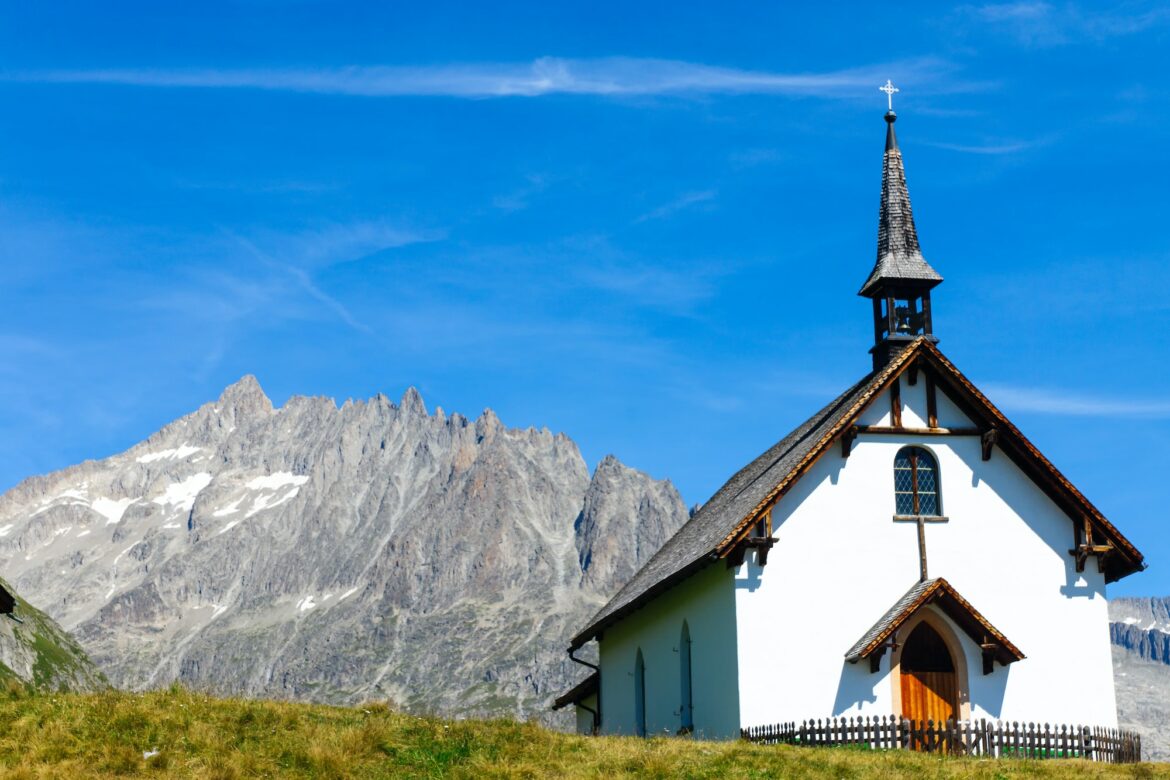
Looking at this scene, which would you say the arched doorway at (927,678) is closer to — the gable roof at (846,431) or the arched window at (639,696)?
the gable roof at (846,431)

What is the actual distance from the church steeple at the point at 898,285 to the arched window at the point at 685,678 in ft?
29.3

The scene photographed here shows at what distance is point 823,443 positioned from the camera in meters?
34.5

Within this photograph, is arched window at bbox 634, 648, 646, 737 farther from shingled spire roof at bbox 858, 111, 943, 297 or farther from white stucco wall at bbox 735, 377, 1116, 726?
shingled spire roof at bbox 858, 111, 943, 297

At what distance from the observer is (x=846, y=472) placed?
117ft

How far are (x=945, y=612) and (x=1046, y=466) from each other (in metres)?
4.66

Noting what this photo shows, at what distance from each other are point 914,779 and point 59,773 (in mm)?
13254

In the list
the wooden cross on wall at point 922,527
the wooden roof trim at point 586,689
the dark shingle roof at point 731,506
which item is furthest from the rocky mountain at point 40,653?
the wooden cross on wall at point 922,527

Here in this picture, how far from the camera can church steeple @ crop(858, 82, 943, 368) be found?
38031mm

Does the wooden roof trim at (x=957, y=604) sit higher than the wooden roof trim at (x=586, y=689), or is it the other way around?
the wooden roof trim at (x=957, y=604)

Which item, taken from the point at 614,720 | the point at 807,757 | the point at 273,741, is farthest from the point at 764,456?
the point at 273,741

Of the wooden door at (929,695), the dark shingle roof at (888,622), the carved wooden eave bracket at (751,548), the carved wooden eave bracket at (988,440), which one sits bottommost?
the wooden door at (929,695)

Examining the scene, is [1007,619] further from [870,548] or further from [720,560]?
[720,560]

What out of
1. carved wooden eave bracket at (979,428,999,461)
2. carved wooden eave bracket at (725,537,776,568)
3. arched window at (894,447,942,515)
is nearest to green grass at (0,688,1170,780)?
carved wooden eave bracket at (725,537,776,568)

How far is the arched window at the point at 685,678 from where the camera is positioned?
37656mm
